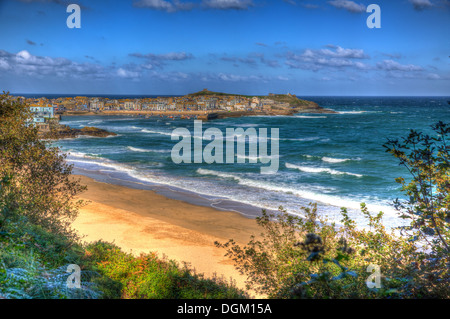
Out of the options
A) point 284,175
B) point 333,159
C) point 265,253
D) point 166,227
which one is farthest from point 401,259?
point 333,159

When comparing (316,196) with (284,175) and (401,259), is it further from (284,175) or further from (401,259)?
(401,259)

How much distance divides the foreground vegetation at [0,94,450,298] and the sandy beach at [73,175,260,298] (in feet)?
7.18

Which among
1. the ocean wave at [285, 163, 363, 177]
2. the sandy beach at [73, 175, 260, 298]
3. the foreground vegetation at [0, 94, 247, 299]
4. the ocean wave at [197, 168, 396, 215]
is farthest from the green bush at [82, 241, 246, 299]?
the ocean wave at [285, 163, 363, 177]

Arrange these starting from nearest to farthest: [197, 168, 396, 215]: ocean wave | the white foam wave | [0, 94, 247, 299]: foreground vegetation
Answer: [0, 94, 247, 299]: foreground vegetation, [197, 168, 396, 215]: ocean wave, the white foam wave

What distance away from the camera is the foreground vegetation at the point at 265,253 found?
387cm

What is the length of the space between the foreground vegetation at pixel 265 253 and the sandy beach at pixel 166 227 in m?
2.19

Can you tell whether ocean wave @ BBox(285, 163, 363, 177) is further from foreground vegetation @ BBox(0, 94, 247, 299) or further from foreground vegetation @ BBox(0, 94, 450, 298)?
foreground vegetation @ BBox(0, 94, 247, 299)

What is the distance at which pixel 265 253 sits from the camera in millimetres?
5789

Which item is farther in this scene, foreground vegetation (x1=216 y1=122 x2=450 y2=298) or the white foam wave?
the white foam wave

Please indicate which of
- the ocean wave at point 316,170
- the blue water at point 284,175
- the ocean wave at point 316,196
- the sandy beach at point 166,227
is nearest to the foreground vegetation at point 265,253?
the sandy beach at point 166,227

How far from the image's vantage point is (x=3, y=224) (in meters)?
5.07

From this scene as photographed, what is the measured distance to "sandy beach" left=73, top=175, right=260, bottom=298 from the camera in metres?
10.4

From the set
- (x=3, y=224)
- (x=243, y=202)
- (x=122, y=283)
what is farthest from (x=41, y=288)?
(x=243, y=202)

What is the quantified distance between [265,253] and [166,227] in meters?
8.44
